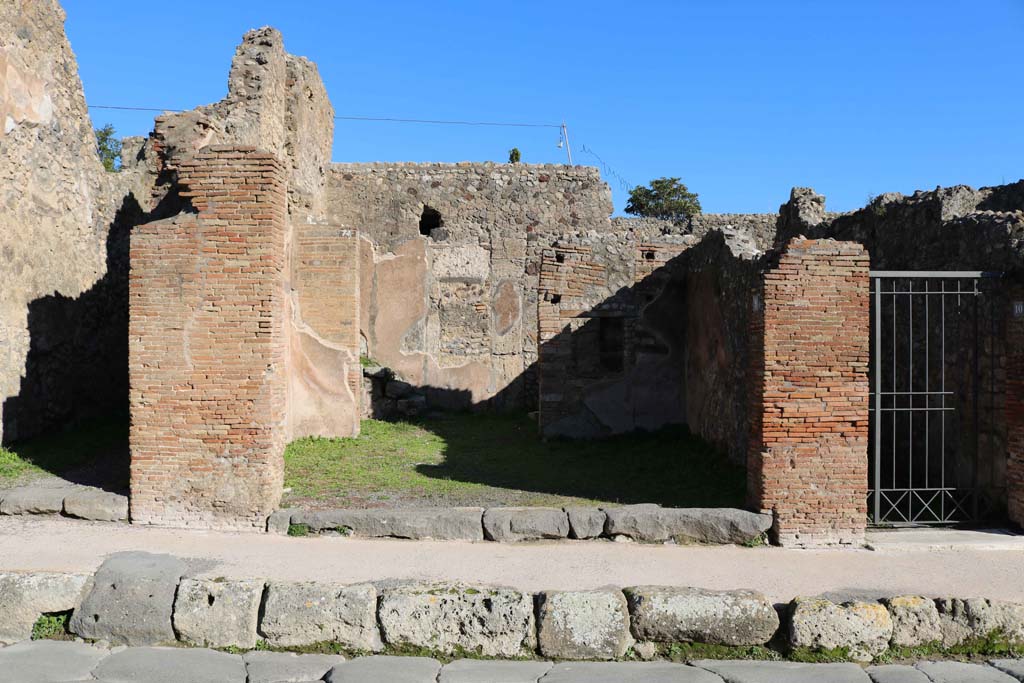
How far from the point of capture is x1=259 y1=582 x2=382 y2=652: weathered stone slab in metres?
4.75

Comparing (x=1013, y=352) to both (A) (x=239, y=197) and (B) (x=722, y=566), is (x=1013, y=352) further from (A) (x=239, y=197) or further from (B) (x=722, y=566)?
(A) (x=239, y=197)

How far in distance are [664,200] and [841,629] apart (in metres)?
33.3

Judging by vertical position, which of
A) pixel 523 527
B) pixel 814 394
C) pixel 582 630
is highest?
pixel 814 394

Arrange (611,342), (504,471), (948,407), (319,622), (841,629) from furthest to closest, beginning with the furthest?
(611,342) < (504,471) < (948,407) < (319,622) < (841,629)

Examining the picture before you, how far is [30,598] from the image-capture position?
494 cm

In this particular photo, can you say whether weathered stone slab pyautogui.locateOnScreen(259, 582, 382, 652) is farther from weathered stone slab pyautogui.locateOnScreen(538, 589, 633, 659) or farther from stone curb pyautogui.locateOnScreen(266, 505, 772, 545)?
stone curb pyautogui.locateOnScreen(266, 505, 772, 545)

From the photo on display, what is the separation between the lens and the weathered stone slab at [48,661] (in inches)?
167

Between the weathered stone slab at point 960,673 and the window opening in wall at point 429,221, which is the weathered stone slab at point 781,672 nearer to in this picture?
the weathered stone slab at point 960,673

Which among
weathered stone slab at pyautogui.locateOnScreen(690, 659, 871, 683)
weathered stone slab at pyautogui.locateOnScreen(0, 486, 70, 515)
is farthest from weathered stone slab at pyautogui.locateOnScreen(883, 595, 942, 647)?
weathered stone slab at pyautogui.locateOnScreen(0, 486, 70, 515)

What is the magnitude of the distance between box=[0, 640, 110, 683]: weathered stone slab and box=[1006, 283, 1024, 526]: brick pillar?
21.1ft

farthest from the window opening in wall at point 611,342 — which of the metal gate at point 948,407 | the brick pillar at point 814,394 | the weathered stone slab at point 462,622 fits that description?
the weathered stone slab at point 462,622

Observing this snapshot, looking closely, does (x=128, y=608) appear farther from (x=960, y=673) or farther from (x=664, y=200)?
(x=664, y=200)

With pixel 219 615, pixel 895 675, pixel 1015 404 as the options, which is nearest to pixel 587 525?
pixel 895 675

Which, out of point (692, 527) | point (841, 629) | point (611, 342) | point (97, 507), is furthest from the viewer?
point (611, 342)
